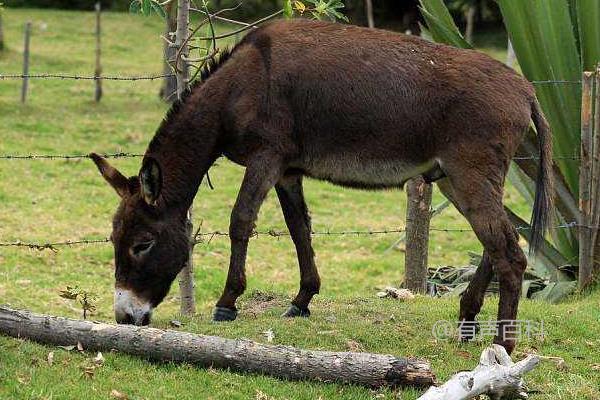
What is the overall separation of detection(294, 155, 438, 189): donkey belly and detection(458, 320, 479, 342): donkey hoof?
1.11 meters

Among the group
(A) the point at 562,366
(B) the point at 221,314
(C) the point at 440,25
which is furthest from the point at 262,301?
(C) the point at 440,25

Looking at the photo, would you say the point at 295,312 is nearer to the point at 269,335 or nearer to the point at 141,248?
the point at 269,335

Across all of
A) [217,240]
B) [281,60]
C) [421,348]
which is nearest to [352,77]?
[281,60]

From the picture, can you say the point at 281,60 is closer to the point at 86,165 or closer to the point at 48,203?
the point at 48,203

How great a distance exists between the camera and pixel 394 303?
Result: 315 inches

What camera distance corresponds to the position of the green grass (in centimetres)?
552

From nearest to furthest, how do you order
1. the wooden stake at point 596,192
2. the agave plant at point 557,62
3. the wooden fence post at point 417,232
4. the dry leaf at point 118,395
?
1. the dry leaf at point 118,395
2. the wooden stake at point 596,192
3. the agave plant at point 557,62
4. the wooden fence post at point 417,232

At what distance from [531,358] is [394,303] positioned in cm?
249

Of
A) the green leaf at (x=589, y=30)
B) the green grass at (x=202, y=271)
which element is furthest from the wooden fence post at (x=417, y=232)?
the green leaf at (x=589, y=30)

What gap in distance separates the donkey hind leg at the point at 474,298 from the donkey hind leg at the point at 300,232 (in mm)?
1133

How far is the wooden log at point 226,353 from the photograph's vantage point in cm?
555

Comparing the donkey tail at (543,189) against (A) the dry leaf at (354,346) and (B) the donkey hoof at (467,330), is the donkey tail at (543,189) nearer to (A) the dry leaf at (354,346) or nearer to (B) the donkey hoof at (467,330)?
(B) the donkey hoof at (467,330)

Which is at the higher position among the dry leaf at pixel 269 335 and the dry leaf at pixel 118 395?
the dry leaf at pixel 118 395

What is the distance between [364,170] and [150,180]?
147cm
